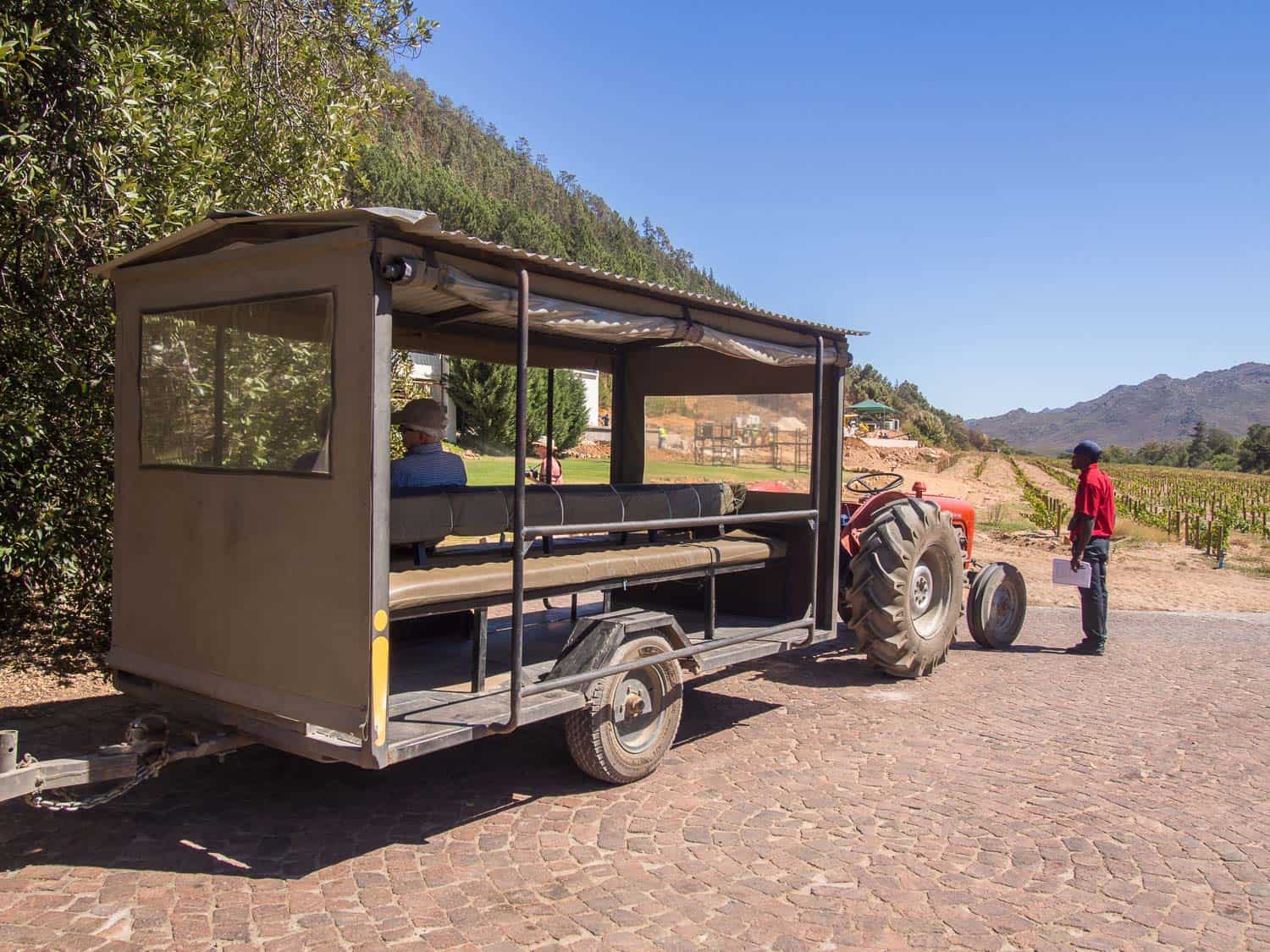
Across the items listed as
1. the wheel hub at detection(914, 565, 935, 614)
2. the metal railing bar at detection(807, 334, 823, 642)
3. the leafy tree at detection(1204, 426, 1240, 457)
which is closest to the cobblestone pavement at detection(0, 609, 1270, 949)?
the metal railing bar at detection(807, 334, 823, 642)

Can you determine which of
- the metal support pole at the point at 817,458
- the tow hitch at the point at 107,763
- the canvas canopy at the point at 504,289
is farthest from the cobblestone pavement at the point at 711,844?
the canvas canopy at the point at 504,289

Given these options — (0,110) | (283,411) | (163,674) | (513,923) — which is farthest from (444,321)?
(513,923)

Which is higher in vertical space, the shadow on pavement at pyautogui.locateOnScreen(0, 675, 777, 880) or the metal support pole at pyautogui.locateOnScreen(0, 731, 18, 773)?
the metal support pole at pyautogui.locateOnScreen(0, 731, 18, 773)

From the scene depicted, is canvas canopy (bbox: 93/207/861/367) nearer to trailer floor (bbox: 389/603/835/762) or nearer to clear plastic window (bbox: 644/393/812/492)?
clear plastic window (bbox: 644/393/812/492)

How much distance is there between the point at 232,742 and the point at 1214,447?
→ 449 ft

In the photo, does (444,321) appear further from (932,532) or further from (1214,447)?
(1214,447)

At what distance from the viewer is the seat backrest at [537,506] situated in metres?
4.68

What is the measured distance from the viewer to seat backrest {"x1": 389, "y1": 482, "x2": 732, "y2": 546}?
4676 mm

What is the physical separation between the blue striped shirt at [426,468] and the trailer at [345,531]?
0.11 m

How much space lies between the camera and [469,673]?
17.5 ft

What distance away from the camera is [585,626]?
5133mm

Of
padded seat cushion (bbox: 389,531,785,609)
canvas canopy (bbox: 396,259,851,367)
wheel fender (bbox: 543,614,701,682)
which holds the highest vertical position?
canvas canopy (bbox: 396,259,851,367)

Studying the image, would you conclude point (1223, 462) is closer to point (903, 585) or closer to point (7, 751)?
point (903, 585)

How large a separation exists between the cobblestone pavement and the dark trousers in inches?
87.3
